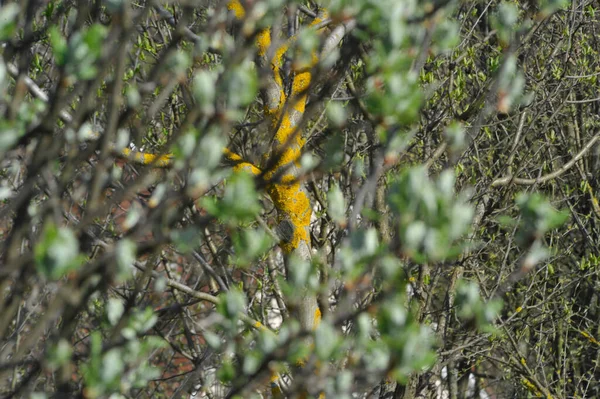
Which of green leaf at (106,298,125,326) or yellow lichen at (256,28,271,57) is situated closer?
green leaf at (106,298,125,326)

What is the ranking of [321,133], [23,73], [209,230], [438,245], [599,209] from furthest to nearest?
1. [599,209]
2. [209,230]
3. [321,133]
4. [23,73]
5. [438,245]

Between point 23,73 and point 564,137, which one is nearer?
point 23,73

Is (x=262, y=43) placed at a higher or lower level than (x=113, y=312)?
higher

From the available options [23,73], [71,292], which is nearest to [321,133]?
[23,73]

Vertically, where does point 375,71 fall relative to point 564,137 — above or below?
below

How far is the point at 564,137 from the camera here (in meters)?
7.77

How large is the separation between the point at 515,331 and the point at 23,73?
19.4 ft

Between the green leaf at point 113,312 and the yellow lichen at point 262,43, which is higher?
the yellow lichen at point 262,43

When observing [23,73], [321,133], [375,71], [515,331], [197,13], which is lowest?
[375,71]

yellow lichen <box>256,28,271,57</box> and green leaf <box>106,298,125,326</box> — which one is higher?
yellow lichen <box>256,28,271,57</box>

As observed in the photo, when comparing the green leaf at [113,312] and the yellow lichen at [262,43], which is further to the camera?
the yellow lichen at [262,43]

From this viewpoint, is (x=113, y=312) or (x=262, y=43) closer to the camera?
(x=113, y=312)

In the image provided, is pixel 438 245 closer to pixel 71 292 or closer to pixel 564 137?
pixel 71 292

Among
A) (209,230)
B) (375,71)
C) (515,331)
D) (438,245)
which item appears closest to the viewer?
(438,245)
